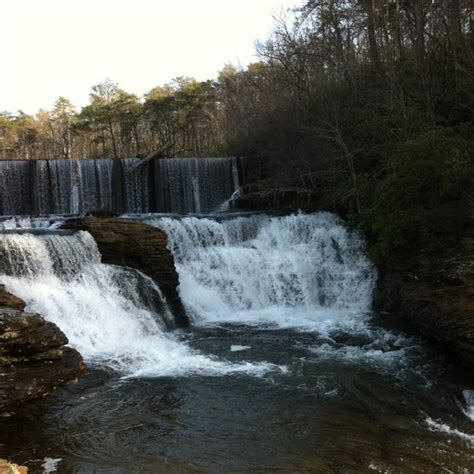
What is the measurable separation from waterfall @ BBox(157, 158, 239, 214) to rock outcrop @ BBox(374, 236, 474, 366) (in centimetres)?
1068

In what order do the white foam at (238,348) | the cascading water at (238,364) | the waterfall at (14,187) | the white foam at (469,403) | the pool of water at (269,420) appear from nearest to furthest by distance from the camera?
1. the pool of water at (269,420)
2. the cascading water at (238,364)
3. the white foam at (469,403)
4. the white foam at (238,348)
5. the waterfall at (14,187)

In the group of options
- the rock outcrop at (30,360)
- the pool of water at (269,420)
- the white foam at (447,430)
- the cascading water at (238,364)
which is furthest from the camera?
the rock outcrop at (30,360)

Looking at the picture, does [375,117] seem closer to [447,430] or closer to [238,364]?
[238,364]

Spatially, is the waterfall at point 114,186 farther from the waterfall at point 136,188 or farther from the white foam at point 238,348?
the white foam at point 238,348

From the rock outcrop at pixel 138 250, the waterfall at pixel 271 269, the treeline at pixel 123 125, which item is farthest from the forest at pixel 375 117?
the treeline at pixel 123 125

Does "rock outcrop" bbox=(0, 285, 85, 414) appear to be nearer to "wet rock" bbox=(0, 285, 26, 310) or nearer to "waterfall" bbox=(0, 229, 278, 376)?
"wet rock" bbox=(0, 285, 26, 310)

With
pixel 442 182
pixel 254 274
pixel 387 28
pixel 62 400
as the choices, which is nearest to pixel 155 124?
pixel 387 28

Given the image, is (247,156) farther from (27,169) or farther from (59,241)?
(59,241)

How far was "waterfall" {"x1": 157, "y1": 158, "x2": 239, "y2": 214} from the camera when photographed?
2161 centimetres

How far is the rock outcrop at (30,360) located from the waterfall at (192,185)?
14297 mm

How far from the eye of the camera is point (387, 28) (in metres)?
17.7

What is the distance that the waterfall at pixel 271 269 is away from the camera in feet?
43.8

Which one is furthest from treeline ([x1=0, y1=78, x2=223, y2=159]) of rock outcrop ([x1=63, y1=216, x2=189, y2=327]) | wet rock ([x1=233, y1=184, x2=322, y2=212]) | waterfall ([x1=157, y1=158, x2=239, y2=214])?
rock outcrop ([x1=63, y1=216, x2=189, y2=327])

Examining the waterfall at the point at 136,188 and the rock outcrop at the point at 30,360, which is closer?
the rock outcrop at the point at 30,360
